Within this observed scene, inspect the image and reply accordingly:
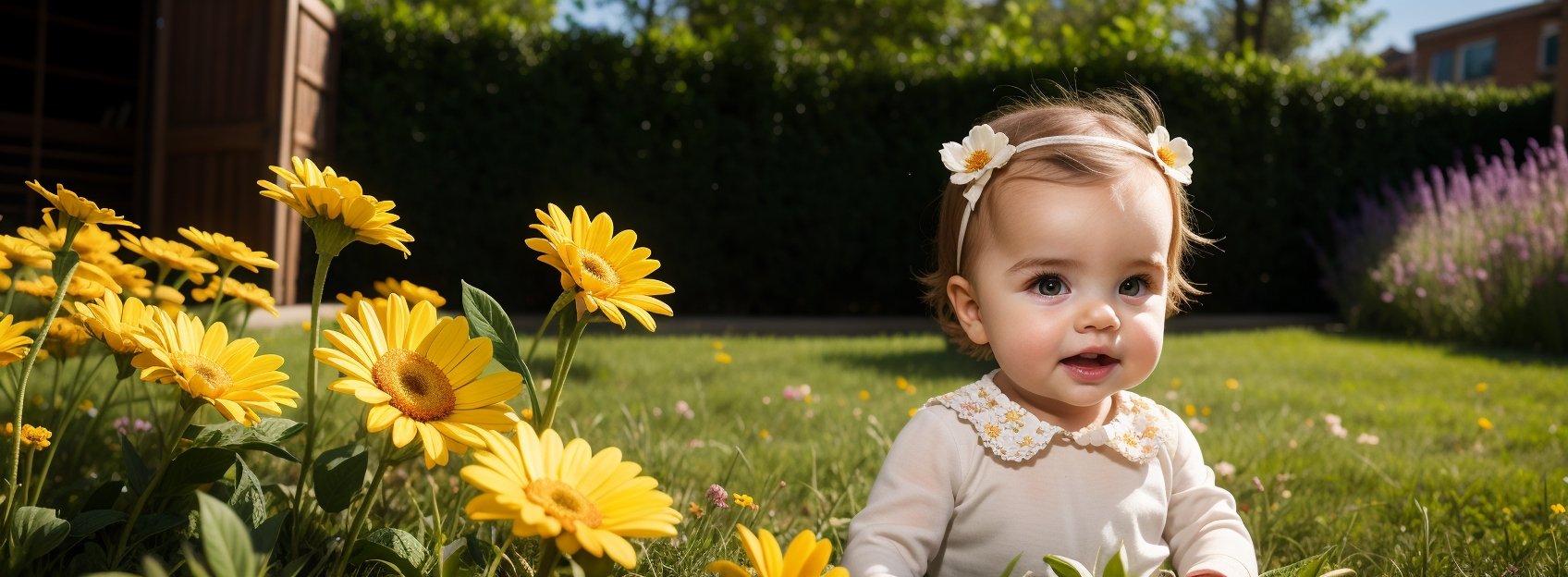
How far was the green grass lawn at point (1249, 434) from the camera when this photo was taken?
5.98 ft

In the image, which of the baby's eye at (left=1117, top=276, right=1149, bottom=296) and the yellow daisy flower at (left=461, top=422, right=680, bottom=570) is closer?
the yellow daisy flower at (left=461, top=422, right=680, bottom=570)

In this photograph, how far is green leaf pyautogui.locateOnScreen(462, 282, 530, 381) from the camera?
1.17 meters

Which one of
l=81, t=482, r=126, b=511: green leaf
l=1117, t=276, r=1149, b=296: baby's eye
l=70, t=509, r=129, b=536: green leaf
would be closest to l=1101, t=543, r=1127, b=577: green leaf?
l=1117, t=276, r=1149, b=296: baby's eye

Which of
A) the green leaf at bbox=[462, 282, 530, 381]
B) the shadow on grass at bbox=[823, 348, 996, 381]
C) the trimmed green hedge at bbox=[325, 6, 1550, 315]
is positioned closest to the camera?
the green leaf at bbox=[462, 282, 530, 381]

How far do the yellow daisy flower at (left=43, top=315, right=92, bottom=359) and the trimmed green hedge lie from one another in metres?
6.28

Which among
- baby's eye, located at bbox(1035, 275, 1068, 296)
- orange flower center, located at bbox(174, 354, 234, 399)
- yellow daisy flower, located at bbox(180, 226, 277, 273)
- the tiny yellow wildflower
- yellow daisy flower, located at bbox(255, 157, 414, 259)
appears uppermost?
yellow daisy flower, located at bbox(255, 157, 414, 259)

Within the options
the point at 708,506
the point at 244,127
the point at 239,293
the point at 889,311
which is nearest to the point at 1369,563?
the point at 708,506

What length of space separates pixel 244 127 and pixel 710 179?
319cm

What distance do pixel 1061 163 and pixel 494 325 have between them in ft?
2.41

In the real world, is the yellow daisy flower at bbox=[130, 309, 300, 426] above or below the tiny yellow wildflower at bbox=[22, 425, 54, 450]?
above

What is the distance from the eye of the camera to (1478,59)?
107ft

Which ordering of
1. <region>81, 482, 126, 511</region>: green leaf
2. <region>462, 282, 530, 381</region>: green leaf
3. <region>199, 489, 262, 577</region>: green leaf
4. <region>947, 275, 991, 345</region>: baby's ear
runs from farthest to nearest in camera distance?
<region>947, 275, 991, 345</region>: baby's ear, <region>81, 482, 126, 511</region>: green leaf, <region>462, 282, 530, 381</region>: green leaf, <region>199, 489, 262, 577</region>: green leaf

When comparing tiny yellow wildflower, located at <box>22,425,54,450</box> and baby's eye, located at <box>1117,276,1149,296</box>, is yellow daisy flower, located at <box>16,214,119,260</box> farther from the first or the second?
baby's eye, located at <box>1117,276,1149,296</box>

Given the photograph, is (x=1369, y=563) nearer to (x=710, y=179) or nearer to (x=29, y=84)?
(x=710, y=179)
